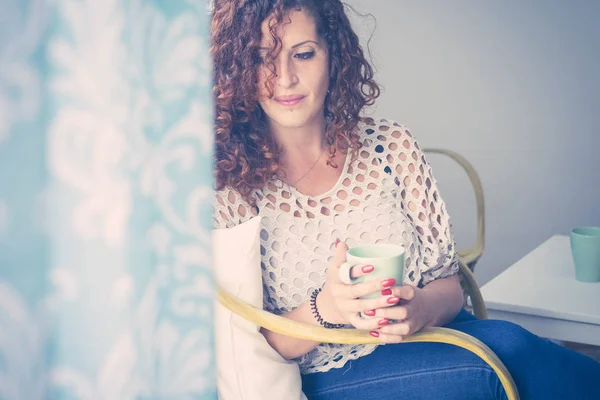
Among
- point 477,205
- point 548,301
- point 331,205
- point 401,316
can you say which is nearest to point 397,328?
point 401,316

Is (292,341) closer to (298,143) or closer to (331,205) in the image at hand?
(331,205)

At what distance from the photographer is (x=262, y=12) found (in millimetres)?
1179

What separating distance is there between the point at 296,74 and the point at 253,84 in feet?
0.28

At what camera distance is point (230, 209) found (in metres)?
1.18

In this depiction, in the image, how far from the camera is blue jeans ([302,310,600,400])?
3.50ft

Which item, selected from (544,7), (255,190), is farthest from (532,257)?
(544,7)

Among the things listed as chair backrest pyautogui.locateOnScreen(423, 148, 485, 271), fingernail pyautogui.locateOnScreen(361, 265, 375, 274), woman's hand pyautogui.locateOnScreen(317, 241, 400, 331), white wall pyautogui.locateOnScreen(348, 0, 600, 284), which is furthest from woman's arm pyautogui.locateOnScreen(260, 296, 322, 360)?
white wall pyautogui.locateOnScreen(348, 0, 600, 284)

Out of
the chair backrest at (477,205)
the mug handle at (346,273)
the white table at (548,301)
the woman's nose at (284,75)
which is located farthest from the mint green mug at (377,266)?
the chair backrest at (477,205)

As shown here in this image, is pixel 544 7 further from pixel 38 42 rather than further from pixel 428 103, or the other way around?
pixel 38 42

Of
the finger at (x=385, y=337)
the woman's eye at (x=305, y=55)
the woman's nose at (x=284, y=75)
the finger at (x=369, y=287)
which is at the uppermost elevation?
the woman's eye at (x=305, y=55)

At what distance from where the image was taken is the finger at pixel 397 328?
967 millimetres

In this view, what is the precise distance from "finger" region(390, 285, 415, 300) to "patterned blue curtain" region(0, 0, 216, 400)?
297mm

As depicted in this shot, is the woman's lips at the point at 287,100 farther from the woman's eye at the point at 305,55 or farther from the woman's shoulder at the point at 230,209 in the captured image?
the woman's shoulder at the point at 230,209

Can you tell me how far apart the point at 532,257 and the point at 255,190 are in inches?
34.5
